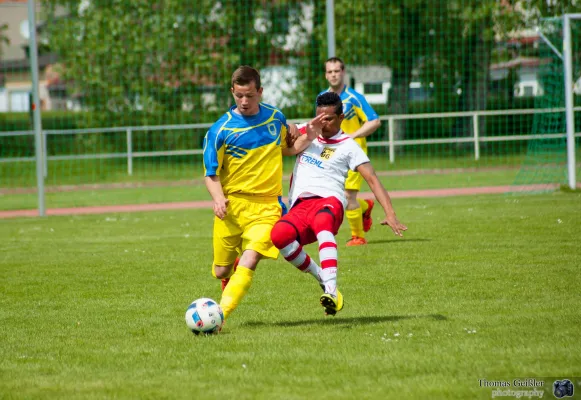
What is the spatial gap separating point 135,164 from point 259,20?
20.1ft

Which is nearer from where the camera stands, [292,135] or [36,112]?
[292,135]

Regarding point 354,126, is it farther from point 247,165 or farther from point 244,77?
point 244,77

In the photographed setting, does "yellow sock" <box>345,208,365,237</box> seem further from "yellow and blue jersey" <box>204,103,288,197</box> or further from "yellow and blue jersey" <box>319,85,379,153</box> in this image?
"yellow and blue jersey" <box>204,103,288,197</box>

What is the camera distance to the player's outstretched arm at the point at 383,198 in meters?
6.70

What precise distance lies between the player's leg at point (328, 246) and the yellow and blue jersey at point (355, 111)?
4991mm

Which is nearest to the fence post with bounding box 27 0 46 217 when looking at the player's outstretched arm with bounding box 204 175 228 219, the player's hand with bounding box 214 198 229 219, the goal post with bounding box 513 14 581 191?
the goal post with bounding box 513 14 581 191

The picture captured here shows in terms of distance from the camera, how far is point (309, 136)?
7277mm

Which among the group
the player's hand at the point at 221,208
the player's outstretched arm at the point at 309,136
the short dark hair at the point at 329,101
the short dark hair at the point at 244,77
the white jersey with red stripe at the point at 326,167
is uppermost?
the short dark hair at the point at 244,77

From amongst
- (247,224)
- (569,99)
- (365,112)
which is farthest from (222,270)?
(569,99)

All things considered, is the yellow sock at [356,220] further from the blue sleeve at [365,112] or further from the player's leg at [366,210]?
the blue sleeve at [365,112]

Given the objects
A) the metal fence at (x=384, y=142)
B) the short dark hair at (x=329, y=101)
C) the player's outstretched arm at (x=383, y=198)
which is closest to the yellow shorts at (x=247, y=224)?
the player's outstretched arm at (x=383, y=198)

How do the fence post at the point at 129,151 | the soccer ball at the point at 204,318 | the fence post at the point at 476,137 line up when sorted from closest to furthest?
the soccer ball at the point at 204,318 → the fence post at the point at 476,137 → the fence post at the point at 129,151

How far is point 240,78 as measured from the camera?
6891 millimetres

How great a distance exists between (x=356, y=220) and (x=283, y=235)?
4.86m
